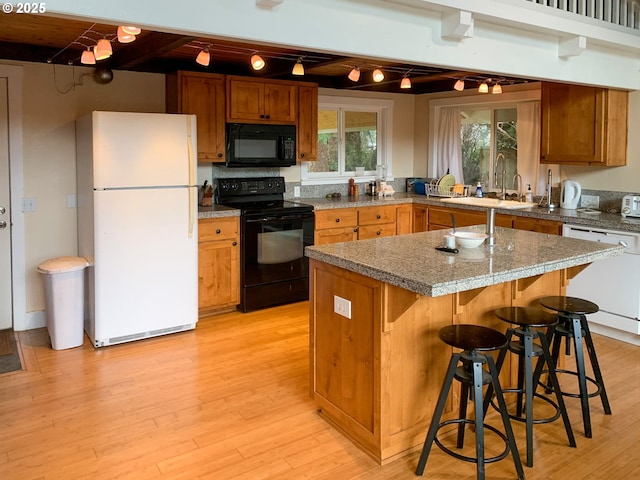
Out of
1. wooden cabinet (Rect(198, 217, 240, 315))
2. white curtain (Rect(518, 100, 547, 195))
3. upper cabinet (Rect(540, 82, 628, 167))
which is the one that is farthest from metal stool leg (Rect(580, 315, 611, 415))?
wooden cabinet (Rect(198, 217, 240, 315))

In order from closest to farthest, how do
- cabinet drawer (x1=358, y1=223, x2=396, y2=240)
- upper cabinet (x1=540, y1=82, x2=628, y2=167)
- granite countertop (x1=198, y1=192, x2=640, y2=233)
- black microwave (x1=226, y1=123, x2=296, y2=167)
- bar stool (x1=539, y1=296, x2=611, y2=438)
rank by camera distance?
bar stool (x1=539, y1=296, x2=611, y2=438), granite countertop (x1=198, y1=192, x2=640, y2=233), upper cabinet (x1=540, y1=82, x2=628, y2=167), black microwave (x1=226, y1=123, x2=296, y2=167), cabinet drawer (x1=358, y1=223, x2=396, y2=240)

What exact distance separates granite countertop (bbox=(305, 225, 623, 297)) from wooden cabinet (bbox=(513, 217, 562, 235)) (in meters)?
1.29

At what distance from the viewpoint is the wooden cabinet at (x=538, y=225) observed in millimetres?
4715

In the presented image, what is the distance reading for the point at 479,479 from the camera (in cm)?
241

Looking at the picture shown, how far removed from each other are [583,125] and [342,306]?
319 centimetres

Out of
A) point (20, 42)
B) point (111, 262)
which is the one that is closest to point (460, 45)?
point (111, 262)

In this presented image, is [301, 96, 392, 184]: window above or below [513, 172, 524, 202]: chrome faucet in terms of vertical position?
above

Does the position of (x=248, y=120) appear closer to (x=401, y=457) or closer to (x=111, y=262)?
(x=111, y=262)

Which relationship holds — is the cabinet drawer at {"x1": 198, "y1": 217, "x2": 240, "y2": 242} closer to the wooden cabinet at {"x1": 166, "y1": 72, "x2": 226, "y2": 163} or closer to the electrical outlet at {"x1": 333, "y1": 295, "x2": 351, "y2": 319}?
the wooden cabinet at {"x1": 166, "y1": 72, "x2": 226, "y2": 163}

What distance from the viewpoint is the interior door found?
14.3ft

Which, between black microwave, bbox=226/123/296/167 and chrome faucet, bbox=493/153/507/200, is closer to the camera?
black microwave, bbox=226/123/296/167

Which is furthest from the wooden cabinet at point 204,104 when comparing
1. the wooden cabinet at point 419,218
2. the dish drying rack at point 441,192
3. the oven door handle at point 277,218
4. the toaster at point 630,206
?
the toaster at point 630,206

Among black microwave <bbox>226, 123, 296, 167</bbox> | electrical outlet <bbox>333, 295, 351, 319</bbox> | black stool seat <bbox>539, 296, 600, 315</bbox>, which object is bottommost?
black stool seat <bbox>539, 296, 600, 315</bbox>

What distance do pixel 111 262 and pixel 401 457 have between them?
2.57 meters
